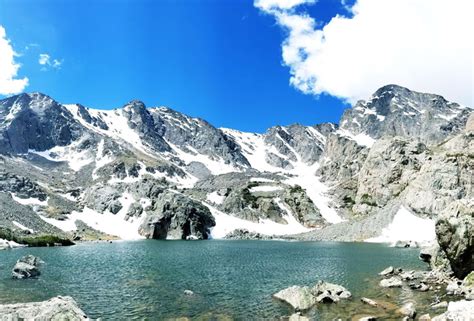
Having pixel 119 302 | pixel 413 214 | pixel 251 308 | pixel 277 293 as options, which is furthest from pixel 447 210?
pixel 413 214

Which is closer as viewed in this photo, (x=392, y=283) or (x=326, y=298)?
(x=326, y=298)

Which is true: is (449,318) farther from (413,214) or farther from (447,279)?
(413,214)

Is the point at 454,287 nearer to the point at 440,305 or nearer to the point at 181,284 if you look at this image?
the point at 440,305

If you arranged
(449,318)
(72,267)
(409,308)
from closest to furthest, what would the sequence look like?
(449,318), (409,308), (72,267)

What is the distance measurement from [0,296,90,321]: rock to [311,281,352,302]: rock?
26492mm

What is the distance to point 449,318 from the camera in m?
28.9

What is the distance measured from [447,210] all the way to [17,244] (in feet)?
416

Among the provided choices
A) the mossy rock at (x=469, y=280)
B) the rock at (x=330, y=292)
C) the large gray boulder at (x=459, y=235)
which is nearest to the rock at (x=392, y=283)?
the large gray boulder at (x=459, y=235)

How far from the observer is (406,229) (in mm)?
181375

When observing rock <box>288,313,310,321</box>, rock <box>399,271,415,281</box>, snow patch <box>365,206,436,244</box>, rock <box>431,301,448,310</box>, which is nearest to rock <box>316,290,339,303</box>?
rock <box>288,313,310,321</box>

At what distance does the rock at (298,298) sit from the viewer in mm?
44938

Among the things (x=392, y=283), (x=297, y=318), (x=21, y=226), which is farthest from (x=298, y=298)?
(x=21, y=226)

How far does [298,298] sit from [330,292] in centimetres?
556

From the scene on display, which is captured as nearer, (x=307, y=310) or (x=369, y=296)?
(x=307, y=310)
